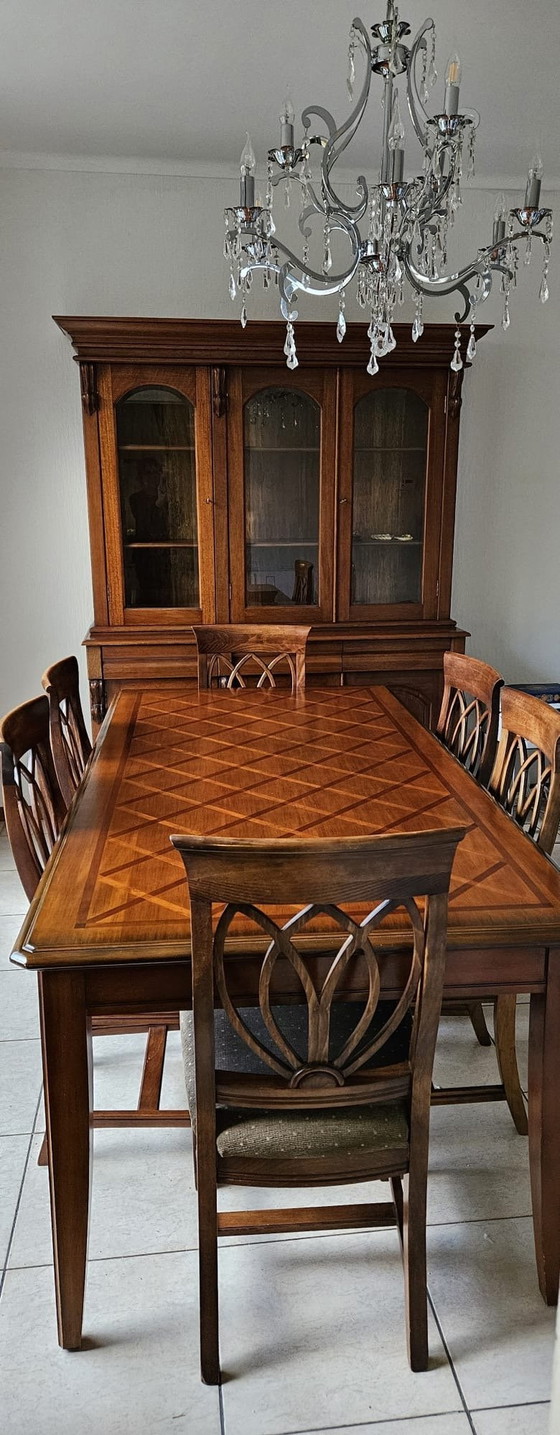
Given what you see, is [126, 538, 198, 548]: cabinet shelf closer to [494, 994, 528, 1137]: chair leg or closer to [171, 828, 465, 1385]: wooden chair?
[494, 994, 528, 1137]: chair leg

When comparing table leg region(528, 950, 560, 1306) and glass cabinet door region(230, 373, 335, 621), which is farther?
glass cabinet door region(230, 373, 335, 621)

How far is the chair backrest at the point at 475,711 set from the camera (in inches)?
88.5

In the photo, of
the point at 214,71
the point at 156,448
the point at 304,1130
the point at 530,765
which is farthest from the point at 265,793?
the point at 214,71

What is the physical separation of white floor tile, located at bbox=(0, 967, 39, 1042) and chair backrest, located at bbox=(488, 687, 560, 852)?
50.8 inches

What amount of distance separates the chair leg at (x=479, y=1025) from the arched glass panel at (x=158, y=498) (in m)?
1.78

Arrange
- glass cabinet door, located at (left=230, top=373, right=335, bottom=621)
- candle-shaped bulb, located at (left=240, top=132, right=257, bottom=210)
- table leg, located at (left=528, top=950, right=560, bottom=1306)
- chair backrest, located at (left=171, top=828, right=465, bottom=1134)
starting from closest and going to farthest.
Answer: chair backrest, located at (left=171, top=828, right=465, bottom=1134) → table leg, located at (left=528, top=950, right=560, bottom=1306) → candle-shaped bulb, located at (left=240, top=132, right=257, bottom=210) → glass cabinet door, located at (left=230, top=373, right=335, bottom=621)

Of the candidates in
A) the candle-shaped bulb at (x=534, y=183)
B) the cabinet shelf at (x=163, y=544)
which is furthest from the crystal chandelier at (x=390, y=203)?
the cabinet shelf at (x=163, y=544)

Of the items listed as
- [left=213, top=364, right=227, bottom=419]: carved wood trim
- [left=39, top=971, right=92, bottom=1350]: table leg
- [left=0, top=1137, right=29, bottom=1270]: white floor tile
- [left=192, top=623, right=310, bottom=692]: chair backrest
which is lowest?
[left=0, top=1137, right=29, bottom=1270]: white floor tile

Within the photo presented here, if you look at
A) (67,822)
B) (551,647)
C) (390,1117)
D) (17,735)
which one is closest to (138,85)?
(17,735)

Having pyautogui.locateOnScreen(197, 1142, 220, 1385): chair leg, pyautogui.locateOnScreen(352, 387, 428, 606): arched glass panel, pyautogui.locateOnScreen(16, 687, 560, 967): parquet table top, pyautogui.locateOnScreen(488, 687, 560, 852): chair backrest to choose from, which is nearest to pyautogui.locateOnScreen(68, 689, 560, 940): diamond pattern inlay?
pyautogui.locateOnScreen(16, 687, 560, 967): parquet table top

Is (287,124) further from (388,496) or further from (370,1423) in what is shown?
(370,1423)

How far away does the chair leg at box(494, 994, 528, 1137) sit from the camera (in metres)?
A: 1.92

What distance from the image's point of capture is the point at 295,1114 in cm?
134

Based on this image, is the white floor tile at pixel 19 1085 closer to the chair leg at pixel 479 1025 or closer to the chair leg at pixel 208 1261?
the chair leg at pixel 208 1261
